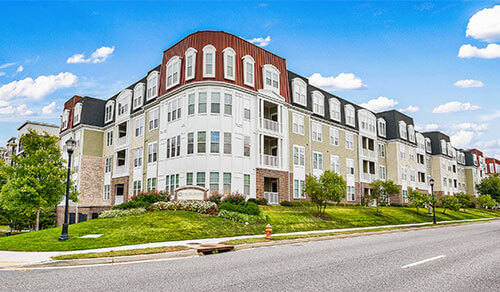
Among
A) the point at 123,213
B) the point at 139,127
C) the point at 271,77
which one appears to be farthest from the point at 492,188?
the point at 123,213

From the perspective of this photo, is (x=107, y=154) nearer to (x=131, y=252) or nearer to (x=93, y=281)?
(x=131, y=252)

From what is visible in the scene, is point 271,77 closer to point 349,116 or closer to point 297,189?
point 297,189

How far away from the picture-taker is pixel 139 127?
35531 mm

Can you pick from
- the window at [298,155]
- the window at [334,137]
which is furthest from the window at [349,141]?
the window at [298,155]

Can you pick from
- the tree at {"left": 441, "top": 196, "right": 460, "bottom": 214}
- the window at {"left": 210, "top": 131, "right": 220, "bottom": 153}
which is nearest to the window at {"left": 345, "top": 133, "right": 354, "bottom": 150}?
the tree at {"left": 441, "top": 196, "right": 460, "bottom": 214}

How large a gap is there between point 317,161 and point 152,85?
57.8ft

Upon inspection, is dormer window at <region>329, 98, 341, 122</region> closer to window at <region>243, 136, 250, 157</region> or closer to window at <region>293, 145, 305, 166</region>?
window at <region>293, 145, 305, 166</region>

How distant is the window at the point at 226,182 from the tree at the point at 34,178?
13.3m

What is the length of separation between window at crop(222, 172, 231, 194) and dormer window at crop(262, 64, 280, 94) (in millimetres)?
8738

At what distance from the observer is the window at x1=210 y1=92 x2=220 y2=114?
2711 cm

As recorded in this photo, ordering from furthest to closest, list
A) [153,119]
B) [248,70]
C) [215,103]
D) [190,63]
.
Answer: [153,119] → [248,70] → [190,63] → [215,103]

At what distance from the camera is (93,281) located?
7848 mm

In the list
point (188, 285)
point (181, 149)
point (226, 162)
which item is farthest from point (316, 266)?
point (181, 149)

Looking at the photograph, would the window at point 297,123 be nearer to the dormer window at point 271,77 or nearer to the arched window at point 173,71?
the dormer window at point 271,77
